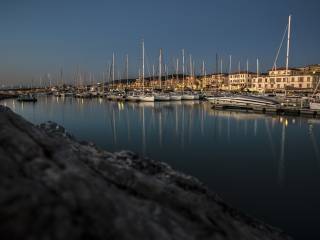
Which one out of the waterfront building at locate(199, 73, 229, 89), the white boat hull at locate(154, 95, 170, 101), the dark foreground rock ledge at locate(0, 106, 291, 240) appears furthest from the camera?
the waterfront building at locate(199, 73, 229, 89)

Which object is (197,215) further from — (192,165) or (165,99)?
(165,99)

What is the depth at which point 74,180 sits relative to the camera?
3.99 metres

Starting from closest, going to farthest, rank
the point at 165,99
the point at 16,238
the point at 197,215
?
the point at 16,238 → the point at 197,215 → the point at 165,99

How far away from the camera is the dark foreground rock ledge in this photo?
3.15 m

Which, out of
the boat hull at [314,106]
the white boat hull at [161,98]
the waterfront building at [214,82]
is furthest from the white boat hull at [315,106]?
the waterfront building at [214,82]

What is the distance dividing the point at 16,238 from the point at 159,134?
66.1ft

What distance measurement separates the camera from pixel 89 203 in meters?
3.64

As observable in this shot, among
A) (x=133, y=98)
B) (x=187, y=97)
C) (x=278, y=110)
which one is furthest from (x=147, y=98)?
(x=278, y=110)

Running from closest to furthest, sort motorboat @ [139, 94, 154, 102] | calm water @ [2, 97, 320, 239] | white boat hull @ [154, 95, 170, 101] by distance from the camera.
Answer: calm water @ [2, 97, 320, 239], motorboat @ [139, 94, 154, 102], white boat hull @ [154, 95, 170, 101]

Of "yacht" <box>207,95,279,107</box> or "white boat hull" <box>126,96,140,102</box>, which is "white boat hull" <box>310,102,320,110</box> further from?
"white boat hull" <box>126,96,140,102</box>

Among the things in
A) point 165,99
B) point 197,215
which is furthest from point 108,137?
point 165,99

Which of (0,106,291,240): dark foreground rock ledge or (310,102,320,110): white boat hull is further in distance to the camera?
(310,102,320,110): white boat hull

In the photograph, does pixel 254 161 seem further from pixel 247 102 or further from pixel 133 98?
pixel 133 98

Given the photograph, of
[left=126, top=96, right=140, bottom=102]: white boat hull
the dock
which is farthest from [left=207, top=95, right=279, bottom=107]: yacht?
[left=126, top=96, right=140, bottom=102]: white boat hull
